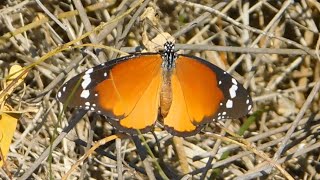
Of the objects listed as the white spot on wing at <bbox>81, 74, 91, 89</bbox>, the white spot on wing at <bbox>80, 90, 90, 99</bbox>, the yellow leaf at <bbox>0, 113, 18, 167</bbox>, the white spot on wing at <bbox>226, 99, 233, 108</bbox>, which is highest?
the white spot on wing at <bbox>81, 74, 91, 89</bbox>

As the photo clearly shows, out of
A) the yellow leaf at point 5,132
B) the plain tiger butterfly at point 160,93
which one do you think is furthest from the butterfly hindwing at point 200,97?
the yellow leaf at point 5,132

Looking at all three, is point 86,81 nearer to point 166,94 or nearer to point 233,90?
point 166,94

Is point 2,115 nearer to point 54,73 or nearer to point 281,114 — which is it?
point 54,73

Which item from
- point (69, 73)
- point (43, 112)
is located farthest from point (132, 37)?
point (43, 112)

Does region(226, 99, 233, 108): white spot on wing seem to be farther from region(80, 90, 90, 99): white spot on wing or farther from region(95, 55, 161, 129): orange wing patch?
region(80, 90, 90, 99): white spot on wing

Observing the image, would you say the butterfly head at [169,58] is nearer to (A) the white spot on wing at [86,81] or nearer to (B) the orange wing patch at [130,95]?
(B) the orange wing patch at [130,95]

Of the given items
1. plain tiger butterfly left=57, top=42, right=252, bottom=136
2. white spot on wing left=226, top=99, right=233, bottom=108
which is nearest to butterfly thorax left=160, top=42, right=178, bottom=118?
plain tiger butterfly left=57, top=42, right=252, bottom=136

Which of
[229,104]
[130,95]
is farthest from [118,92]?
[229,104]
